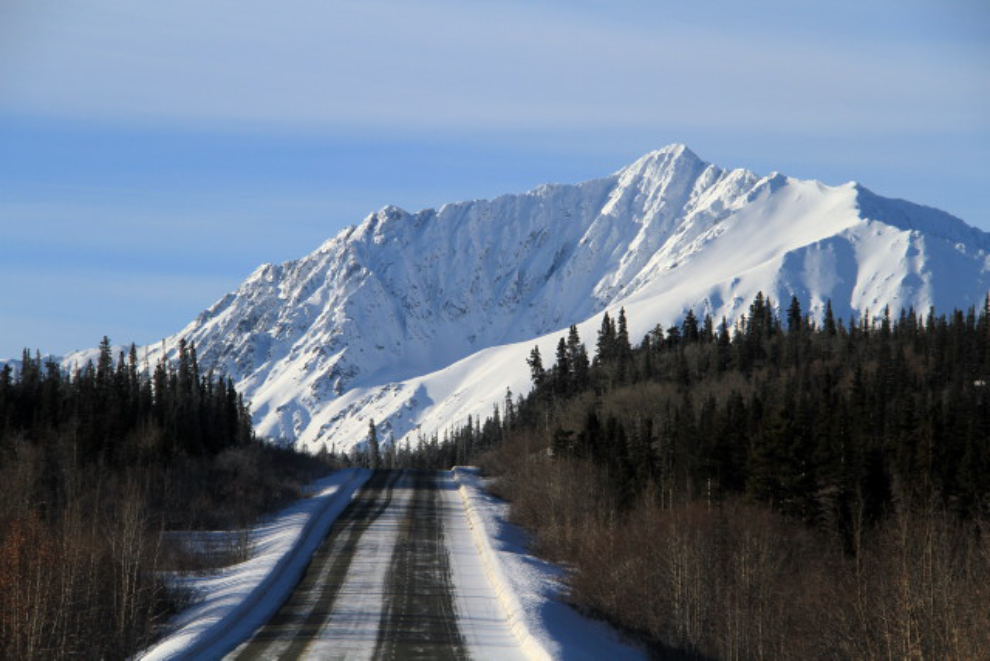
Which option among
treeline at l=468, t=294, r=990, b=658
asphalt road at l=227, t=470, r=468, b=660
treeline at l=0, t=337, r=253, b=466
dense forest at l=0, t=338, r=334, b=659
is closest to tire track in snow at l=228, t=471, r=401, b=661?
asphalt road at l=227, t=470, r=468, b=660

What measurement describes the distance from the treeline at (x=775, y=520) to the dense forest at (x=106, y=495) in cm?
1550

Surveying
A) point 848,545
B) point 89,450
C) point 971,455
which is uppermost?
point 89,450

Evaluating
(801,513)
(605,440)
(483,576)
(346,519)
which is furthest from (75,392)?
(483,576)

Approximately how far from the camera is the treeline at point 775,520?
1607 inches

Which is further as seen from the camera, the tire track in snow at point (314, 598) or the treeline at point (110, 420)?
the treeline at point (110, 420)

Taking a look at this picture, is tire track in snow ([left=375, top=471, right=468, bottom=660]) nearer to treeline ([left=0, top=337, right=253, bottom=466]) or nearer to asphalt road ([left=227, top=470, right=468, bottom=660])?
asphalt road ([left=227, top=470, right=468, bottom=660])

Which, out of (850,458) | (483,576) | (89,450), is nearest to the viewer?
(483,576)

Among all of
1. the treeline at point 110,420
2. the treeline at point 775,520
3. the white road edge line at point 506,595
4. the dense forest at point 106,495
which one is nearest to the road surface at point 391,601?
the white road edge line at point 506,595

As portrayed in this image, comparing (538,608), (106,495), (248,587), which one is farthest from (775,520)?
(248,587)

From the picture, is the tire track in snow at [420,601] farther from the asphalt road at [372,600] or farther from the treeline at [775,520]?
the treeline at [775,520]

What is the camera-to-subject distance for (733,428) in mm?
90125

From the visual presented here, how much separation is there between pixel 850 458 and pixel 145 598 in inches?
2131

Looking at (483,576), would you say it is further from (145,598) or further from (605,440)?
(605,440)

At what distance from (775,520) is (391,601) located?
38.0m
